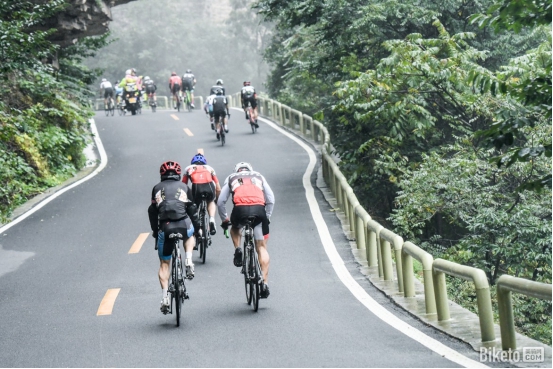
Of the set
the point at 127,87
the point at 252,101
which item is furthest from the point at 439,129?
the point at 127,87

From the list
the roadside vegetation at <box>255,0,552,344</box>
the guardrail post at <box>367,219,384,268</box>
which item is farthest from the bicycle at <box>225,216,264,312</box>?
the roadside vegetation at <box>255,0,552,344</box>

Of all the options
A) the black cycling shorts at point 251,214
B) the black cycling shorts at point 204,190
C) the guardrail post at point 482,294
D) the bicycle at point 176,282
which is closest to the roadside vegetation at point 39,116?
the black cycling shorts at point 204,190

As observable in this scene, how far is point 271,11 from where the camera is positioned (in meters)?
23.3

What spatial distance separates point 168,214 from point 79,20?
2172cm

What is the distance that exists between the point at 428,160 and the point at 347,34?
5090 millimetres

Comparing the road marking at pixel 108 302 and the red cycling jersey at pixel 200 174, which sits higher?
the red cycling jersey at pixel 200 174

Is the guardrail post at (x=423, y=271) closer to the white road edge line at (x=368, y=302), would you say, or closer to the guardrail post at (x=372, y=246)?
the white road edge line at (x=368, y=302)

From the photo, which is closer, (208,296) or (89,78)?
(208,296)

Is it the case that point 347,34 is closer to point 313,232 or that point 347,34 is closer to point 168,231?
point 313,232

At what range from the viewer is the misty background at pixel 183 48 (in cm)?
7712

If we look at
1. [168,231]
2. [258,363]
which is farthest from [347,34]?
[258,363]

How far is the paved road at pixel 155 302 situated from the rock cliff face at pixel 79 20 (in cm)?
871

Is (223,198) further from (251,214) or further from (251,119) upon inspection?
(251,119)

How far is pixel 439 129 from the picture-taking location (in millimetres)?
23453
